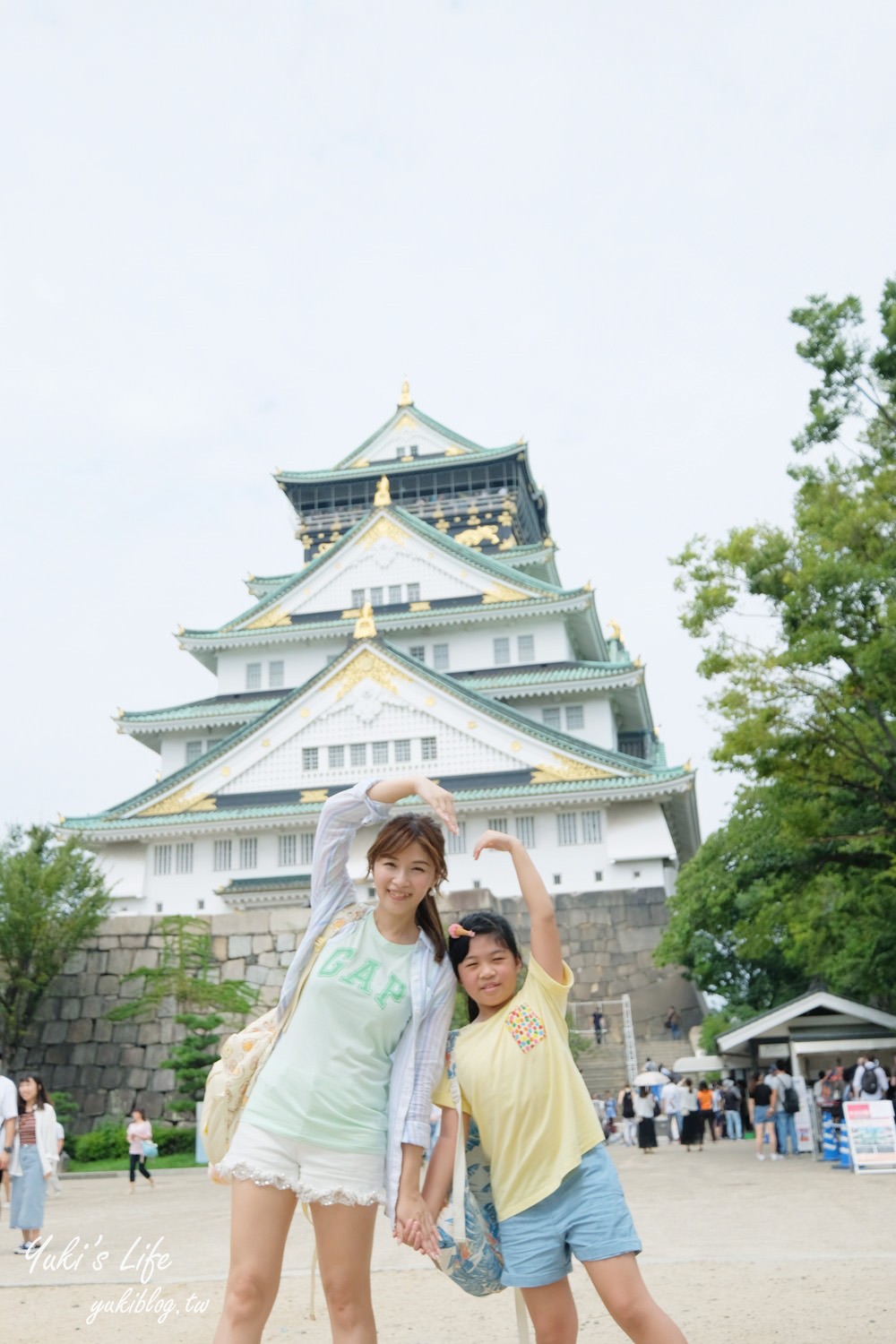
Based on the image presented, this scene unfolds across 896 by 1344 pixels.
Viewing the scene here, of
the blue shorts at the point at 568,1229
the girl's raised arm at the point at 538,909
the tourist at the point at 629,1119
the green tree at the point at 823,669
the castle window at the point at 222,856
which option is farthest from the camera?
the castle window at the point at 222,856

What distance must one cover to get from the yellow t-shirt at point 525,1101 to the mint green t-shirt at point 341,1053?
236mm

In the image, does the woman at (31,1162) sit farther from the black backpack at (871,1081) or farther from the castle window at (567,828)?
the castle window at (567,828)

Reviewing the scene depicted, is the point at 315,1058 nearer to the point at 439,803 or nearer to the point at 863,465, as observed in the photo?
the point at 439,803

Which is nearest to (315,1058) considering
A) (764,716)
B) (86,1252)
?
(86,1252)

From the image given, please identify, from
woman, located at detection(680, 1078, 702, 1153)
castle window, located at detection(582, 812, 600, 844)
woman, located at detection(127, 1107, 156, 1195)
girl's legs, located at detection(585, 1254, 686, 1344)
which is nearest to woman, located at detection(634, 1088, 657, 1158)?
woman, located at detection(680, 1078, 702, 1153)

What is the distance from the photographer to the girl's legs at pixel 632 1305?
3236 millimetres

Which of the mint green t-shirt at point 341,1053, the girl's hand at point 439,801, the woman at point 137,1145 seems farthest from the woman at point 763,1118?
the girl's hand at point 439,801

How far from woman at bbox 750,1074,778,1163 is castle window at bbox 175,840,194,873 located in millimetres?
18735

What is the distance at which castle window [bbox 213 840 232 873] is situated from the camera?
32156 millimetres

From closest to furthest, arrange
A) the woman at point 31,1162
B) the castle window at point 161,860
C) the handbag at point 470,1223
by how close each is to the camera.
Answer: the handbag at point 470,1223, the woman at point 31,1162, the castle window at point 161,860

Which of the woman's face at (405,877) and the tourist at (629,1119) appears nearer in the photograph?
the woman's face at (405,877)

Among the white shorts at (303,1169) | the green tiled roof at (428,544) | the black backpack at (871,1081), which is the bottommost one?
the black backpack at (871,1081)

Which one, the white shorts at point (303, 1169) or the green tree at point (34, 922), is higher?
the green tree at point (34, 922)

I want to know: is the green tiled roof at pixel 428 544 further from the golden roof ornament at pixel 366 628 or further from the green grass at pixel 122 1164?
the green grass at pixel 122 1164
